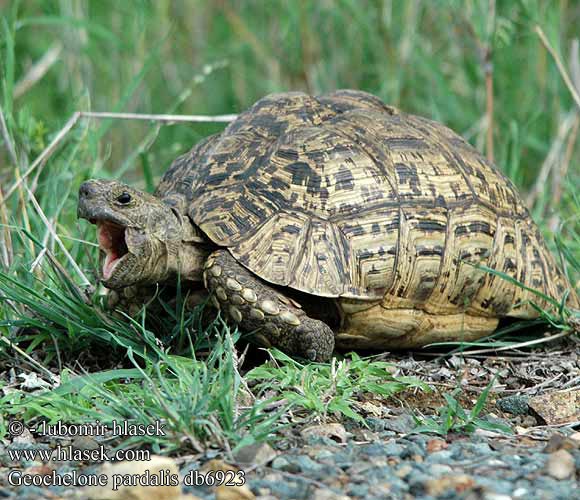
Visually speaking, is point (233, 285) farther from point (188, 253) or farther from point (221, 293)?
point (188, 253)

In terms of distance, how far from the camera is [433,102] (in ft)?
21.1

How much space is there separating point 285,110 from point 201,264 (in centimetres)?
92

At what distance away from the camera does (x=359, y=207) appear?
3857 millimetres

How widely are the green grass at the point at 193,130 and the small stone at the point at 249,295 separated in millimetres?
196

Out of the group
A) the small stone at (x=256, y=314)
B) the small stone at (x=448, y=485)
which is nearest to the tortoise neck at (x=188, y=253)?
the small stone at (x=256, y=314)

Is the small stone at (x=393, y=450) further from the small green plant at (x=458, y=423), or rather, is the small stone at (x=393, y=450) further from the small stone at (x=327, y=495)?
the small stone at (x=327, y=495)

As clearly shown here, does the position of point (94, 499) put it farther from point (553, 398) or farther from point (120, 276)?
point (553, 398)

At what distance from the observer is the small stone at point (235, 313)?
11.9 ft

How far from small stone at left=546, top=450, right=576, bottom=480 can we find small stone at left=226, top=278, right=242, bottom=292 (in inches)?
59.8

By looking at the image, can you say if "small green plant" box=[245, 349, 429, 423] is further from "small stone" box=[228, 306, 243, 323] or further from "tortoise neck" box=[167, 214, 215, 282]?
"tortoise neck" box=[167, 214, 215, 282]

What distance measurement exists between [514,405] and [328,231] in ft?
3.57

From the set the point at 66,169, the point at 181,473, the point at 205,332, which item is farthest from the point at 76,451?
the point at 66,169

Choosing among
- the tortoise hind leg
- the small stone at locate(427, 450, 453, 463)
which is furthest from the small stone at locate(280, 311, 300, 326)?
the small stone at locate(427, 450, 453, 463)

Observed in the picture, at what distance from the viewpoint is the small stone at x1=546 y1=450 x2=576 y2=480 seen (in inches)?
96.1
